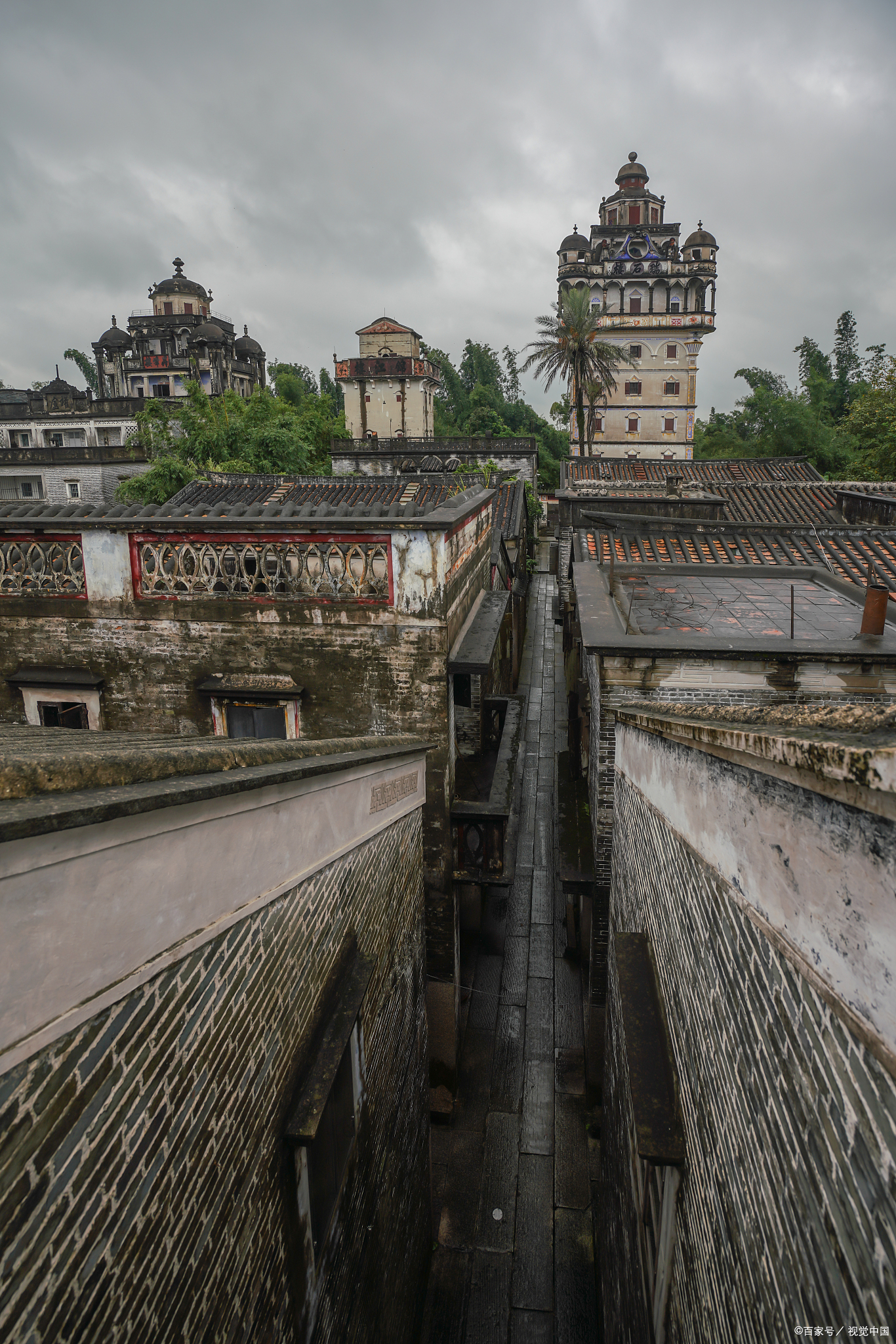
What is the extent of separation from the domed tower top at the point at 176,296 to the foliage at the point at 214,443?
23.2m

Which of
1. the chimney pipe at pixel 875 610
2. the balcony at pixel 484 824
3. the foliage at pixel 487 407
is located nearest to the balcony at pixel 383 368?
the foliage at pixel 487 407

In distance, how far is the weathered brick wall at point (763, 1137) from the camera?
172 cm


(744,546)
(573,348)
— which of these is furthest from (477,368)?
(744,546)

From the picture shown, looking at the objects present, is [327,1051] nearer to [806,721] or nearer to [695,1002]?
[695,1002]

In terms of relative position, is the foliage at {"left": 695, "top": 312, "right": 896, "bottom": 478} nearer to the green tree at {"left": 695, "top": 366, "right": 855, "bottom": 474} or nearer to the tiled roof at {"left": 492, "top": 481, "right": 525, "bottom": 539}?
the green tree at {"left": 695, "top": 366, "right": 855, "bottom": 474}

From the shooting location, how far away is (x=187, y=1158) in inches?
92.4

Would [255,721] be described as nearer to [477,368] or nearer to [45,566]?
[45,566]

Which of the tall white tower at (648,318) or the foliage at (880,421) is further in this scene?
the tall white tower at (648,318)

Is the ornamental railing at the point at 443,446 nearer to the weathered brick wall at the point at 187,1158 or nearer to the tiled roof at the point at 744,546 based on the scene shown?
the tiled roof at the point at 744,546

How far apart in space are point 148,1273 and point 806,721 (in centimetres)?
278

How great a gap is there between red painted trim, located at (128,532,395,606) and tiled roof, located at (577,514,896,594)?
4666mm

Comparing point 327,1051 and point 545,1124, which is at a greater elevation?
point 327,1051

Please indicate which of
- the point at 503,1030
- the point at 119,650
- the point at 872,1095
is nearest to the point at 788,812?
the point at 872,1095

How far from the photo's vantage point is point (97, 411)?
4456cm
